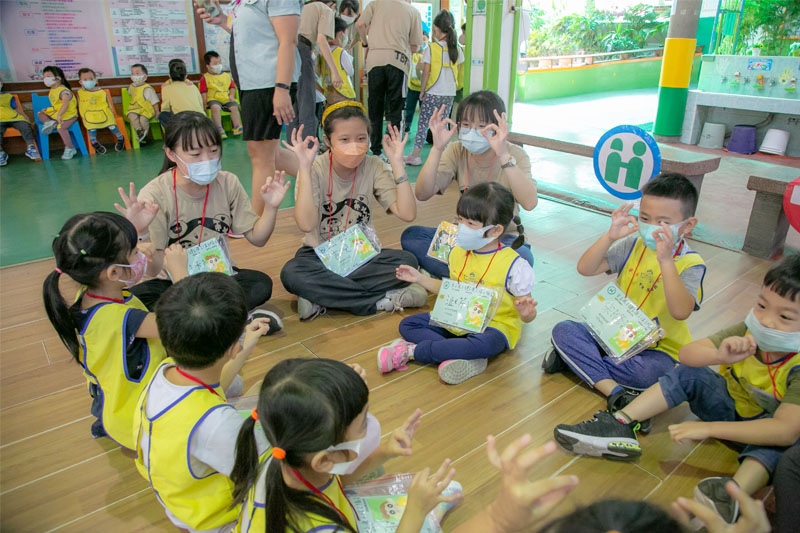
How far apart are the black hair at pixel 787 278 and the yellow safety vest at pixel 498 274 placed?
0.80 m

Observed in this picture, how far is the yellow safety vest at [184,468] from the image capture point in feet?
3.61

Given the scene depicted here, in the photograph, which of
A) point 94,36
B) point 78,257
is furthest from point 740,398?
point 94,36

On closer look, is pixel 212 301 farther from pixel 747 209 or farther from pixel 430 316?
pixel 747 209

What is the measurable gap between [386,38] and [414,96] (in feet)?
5.01

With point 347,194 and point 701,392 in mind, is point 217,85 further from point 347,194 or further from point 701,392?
point 701,392

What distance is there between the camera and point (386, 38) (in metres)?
4.62

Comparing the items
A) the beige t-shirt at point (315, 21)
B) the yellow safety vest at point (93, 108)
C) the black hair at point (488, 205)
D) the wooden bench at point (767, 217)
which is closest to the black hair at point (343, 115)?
the black hair at point (488, 205)

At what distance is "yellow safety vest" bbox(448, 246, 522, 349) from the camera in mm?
1938

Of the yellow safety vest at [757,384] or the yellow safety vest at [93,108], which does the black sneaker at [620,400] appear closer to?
the yellow safety vest at [757,384]

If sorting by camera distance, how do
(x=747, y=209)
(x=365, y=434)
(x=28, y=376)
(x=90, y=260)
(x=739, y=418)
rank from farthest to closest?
A: 1. (x=747, y=209)
2. (x=28, y=376)
3. (x=739, y=418)
4. (x=90, y=260)
5. (x=365, y=434)

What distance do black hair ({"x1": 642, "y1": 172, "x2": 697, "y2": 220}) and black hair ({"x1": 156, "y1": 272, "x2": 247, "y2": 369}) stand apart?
1.38 metres

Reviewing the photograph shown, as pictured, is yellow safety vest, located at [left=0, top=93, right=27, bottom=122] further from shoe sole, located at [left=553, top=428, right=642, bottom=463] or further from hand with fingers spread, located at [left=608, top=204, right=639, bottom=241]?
shoe sole, located at [left=553, top=428, right=642, bottom=463]

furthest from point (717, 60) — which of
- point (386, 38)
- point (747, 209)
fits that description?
point (386, 38)

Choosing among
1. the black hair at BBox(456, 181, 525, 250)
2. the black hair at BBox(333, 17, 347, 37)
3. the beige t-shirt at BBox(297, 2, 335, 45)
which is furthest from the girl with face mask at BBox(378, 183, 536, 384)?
the black hair at BBox(333, 17, 347, 37)
